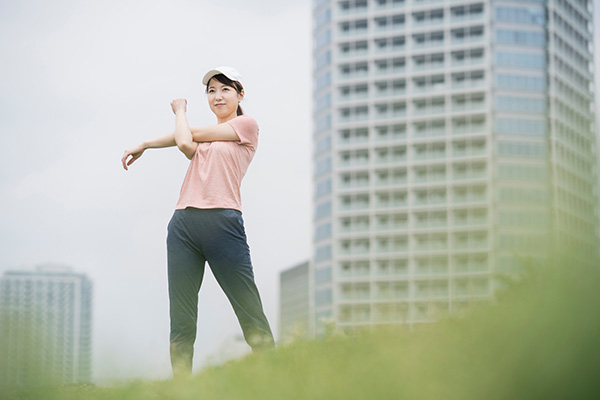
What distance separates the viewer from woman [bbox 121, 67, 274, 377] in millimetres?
3809

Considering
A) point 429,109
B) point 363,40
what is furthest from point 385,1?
point 429,109

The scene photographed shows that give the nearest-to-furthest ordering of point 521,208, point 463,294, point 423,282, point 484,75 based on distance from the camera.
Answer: point 521,208, point 463,294, point 423,282, point 484,75

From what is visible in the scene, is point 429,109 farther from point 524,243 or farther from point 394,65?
point 524,243

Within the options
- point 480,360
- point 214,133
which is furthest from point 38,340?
point 214,133

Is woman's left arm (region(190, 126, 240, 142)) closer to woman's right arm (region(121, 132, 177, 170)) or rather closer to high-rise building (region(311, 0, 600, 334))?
woman's right arm (region(121, 132, 177, 170))

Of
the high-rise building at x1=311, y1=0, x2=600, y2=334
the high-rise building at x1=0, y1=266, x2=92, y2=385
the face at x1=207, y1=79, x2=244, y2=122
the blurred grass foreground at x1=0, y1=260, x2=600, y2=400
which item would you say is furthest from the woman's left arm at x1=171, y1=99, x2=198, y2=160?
the high-rise building at x1=311, y1=0, x2=600, y2=334

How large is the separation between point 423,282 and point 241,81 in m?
2.57

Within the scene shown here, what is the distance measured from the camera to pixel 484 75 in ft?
304

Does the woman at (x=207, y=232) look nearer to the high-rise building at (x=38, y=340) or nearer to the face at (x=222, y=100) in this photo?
the face at (x=222, y=100)

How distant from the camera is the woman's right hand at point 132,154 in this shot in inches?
154

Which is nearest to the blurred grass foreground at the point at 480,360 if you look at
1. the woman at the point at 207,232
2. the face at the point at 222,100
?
the woman at the point at 207,232

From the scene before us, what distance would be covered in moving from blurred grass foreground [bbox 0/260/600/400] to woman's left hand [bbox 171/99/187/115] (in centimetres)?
229

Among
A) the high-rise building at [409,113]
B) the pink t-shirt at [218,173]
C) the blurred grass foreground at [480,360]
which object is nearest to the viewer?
the blurred grass foreground at [480,360]

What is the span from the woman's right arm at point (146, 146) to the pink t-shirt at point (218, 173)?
140 mm
